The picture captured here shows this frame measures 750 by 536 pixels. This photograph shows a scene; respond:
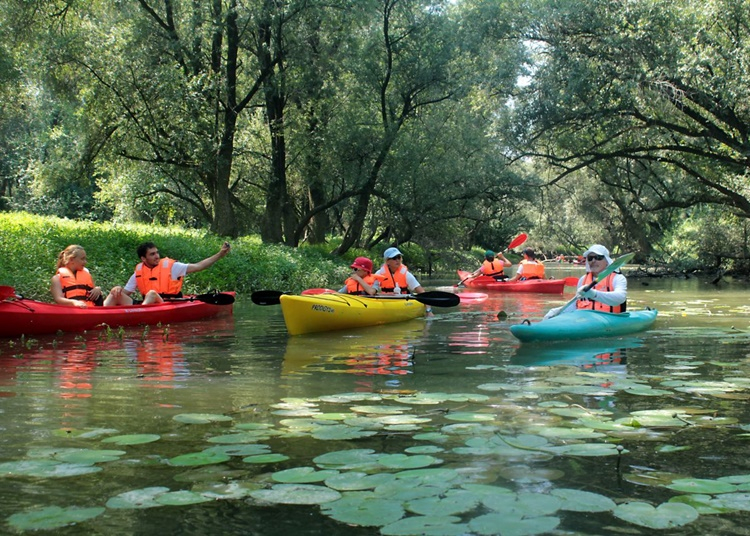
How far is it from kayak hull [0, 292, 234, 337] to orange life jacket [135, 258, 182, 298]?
216 millimetres

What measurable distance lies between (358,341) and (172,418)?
186 inches

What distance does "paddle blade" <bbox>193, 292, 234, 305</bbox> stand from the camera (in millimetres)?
11234

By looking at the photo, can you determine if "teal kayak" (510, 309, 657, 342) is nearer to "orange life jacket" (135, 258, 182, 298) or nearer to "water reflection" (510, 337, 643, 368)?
"water reflection" (510, 337, 643, 368)

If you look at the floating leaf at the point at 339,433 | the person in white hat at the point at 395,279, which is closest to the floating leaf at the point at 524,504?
the floating leaf at the point at 339,433

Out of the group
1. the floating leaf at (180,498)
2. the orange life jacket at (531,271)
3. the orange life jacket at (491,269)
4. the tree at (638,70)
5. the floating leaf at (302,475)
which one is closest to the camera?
the floating leaf at (180,498)

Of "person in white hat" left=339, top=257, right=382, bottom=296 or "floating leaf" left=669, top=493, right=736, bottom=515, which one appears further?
"person in white hat" left=339, top=257, right=382, bottom=296

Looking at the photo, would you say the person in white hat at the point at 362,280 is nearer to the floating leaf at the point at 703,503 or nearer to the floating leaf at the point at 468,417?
the floating leaf at the point at 468,417

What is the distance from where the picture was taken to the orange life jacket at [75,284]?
9.60m

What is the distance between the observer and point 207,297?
A: 11.3 m

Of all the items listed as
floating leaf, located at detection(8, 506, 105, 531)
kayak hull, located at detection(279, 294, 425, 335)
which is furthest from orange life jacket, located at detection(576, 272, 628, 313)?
floating leaf, located at detection(8, 506, 105, 531)

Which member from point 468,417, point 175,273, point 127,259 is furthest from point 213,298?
point 468,417

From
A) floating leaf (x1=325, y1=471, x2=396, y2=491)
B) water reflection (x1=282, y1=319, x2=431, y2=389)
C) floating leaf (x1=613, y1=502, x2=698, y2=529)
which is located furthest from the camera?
water reflection (x1=282, y1=319, x2=431, y2=389)

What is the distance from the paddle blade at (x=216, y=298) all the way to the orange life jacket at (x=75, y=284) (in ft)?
5.86

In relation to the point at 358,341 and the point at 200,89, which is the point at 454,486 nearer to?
the point at 358,341
